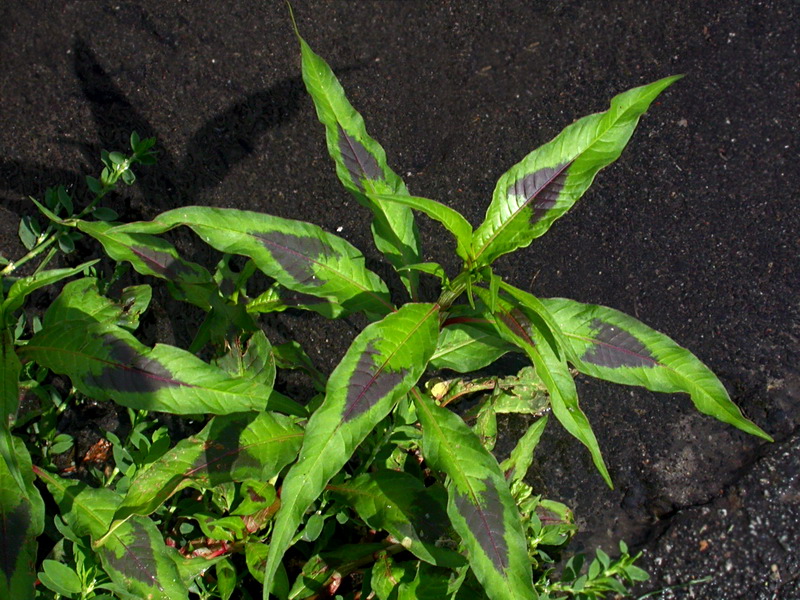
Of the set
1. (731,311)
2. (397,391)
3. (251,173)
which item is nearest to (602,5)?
(731,311)

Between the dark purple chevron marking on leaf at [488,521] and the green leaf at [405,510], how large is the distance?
298mm

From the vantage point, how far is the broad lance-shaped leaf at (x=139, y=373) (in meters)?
1.82

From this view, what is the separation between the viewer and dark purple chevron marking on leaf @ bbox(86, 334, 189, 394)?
1.83m

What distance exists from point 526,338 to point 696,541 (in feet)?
4.74

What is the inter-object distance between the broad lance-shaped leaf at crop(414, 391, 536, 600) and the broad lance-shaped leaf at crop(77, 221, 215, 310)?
741mm

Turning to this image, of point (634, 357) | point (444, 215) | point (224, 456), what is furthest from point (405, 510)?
point (444, 215)

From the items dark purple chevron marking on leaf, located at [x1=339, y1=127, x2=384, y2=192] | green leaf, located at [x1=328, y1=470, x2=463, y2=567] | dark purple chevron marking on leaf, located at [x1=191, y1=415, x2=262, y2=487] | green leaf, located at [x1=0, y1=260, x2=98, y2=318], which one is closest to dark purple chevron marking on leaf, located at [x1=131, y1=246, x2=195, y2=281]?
green leaf, located at [x1=0, y1=260, x2=98, y2=318]

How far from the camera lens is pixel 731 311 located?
9.70 ft

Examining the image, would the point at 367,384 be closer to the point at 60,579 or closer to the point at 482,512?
the point at 482,512

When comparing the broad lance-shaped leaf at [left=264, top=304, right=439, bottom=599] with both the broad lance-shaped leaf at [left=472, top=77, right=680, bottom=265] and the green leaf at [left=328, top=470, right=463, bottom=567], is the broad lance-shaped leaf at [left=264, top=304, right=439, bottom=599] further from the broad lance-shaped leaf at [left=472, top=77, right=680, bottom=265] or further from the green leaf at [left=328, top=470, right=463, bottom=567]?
the green leaf at [left=328, top=470, right=463, bottom=567]

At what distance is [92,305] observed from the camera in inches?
87.9

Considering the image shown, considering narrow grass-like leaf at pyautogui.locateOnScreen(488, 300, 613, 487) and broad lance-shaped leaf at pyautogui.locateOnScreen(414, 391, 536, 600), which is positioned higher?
narrow grass-like leaf at pyautogui.locateOnScreen(488, 300, 613, 487)

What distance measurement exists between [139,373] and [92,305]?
1.63 feet

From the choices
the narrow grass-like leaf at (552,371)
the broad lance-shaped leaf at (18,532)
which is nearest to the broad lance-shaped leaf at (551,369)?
the narrow grass-like leaf at (552,371)
